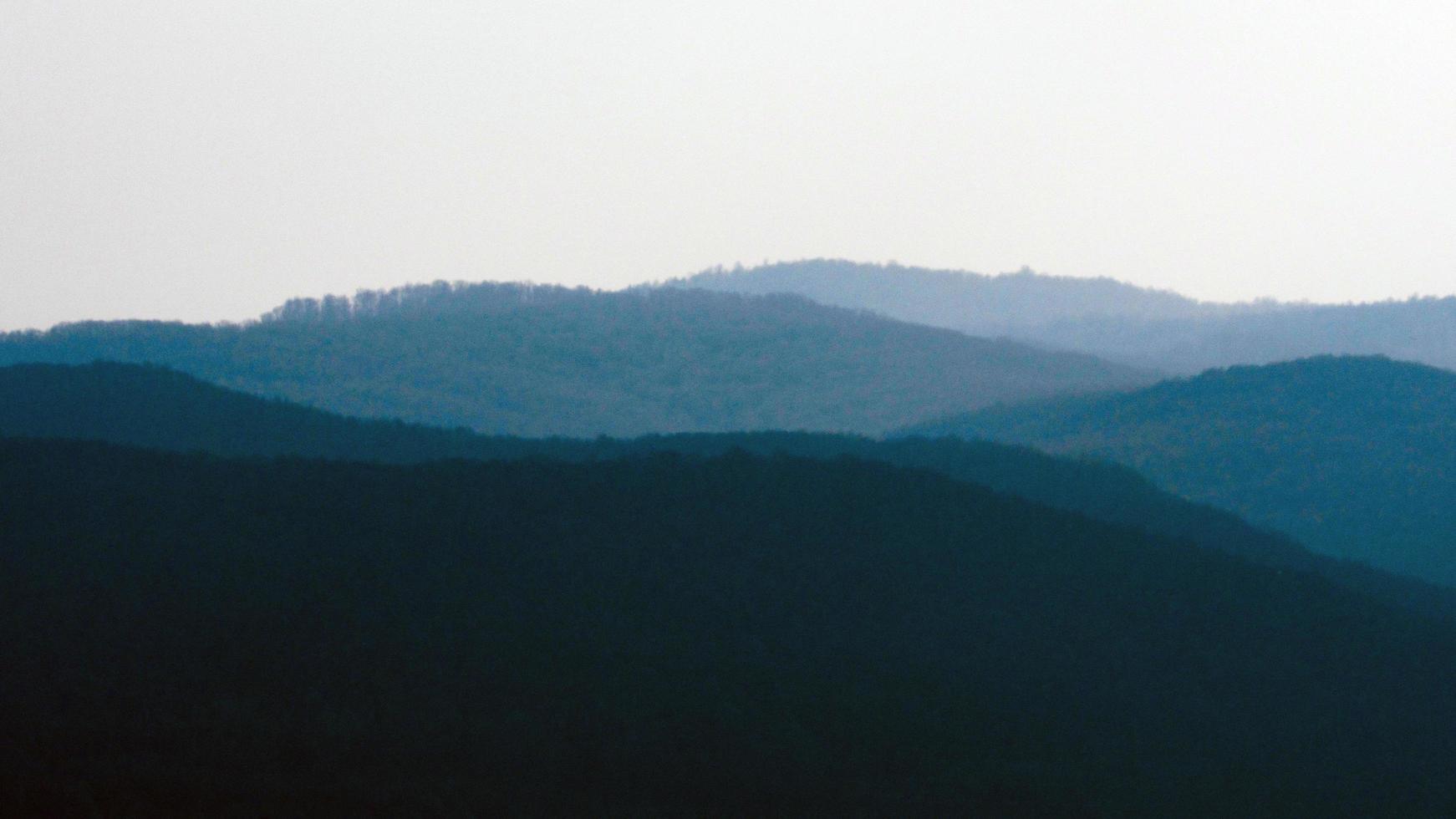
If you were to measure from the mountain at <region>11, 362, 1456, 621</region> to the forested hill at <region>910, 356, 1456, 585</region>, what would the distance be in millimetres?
6730

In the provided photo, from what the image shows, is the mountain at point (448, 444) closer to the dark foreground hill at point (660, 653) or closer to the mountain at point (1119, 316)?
the dark foreground hill at point (660, 653)

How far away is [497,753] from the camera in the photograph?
1703 centimetres

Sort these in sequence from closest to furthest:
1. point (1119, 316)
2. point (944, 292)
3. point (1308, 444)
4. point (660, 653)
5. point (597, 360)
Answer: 1. point (660, 653)
2. point (1308, 444)
3. point (597, 360)
4. point (1119, 316)
5. point (944, 292)

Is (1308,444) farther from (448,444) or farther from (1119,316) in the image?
(1119,316)

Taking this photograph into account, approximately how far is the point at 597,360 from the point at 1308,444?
31199 millimetres

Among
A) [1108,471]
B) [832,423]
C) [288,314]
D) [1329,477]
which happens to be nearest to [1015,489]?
[1108,471]

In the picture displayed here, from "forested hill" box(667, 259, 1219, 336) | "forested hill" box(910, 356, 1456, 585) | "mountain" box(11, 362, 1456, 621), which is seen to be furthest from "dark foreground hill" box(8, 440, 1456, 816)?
"forested hill" box(667, 259, 1219, 336)

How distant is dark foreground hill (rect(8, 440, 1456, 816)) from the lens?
16828mm

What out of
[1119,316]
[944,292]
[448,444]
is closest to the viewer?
[448,444]

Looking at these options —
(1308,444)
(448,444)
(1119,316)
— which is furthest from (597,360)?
(1119,316)

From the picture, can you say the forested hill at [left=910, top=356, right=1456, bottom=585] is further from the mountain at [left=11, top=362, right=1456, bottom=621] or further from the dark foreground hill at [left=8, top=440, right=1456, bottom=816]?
the dark foreground hill at [left=8, top=440, right=1456, bottom=816]

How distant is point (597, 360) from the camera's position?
71062 millimetres

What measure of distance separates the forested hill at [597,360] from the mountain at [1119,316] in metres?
16.8

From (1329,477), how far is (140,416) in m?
26.7
